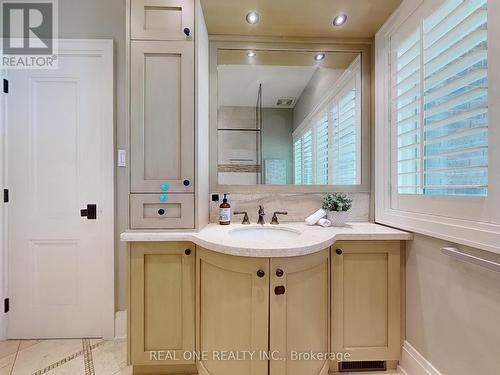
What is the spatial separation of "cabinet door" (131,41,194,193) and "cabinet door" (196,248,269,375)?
0.52 meters

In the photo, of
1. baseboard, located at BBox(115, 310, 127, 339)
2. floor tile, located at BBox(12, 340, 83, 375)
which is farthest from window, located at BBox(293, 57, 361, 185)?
floor tile, located at BBox(12, 340, 83, 375)

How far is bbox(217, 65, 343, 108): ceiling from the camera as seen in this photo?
1.90 metres

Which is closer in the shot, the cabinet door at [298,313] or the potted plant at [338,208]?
the cabinet door at [298,313]

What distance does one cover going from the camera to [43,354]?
171 cm

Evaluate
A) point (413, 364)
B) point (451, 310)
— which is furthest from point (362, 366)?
point (451, 310)

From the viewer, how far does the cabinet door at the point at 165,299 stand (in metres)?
1.45

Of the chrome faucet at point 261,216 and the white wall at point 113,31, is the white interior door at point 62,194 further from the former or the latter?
the chrome faucet at point 261,216

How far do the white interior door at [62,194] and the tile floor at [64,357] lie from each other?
7cm

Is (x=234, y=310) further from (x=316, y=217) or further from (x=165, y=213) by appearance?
(x=316, y=217)

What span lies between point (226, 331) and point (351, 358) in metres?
0.84

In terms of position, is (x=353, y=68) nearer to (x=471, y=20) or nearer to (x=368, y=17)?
(x=368, y=17)

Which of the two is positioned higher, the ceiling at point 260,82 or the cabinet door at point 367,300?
the ceiling at point 260,82

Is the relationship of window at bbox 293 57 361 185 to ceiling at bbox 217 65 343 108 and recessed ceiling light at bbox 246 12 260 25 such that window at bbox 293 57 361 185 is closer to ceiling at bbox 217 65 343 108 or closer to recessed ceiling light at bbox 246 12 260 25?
ceiling at bbox 217 65 343 108

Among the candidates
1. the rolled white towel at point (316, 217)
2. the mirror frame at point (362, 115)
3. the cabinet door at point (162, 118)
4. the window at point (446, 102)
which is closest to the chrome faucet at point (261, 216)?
the mirror frame at point (362, 115)
